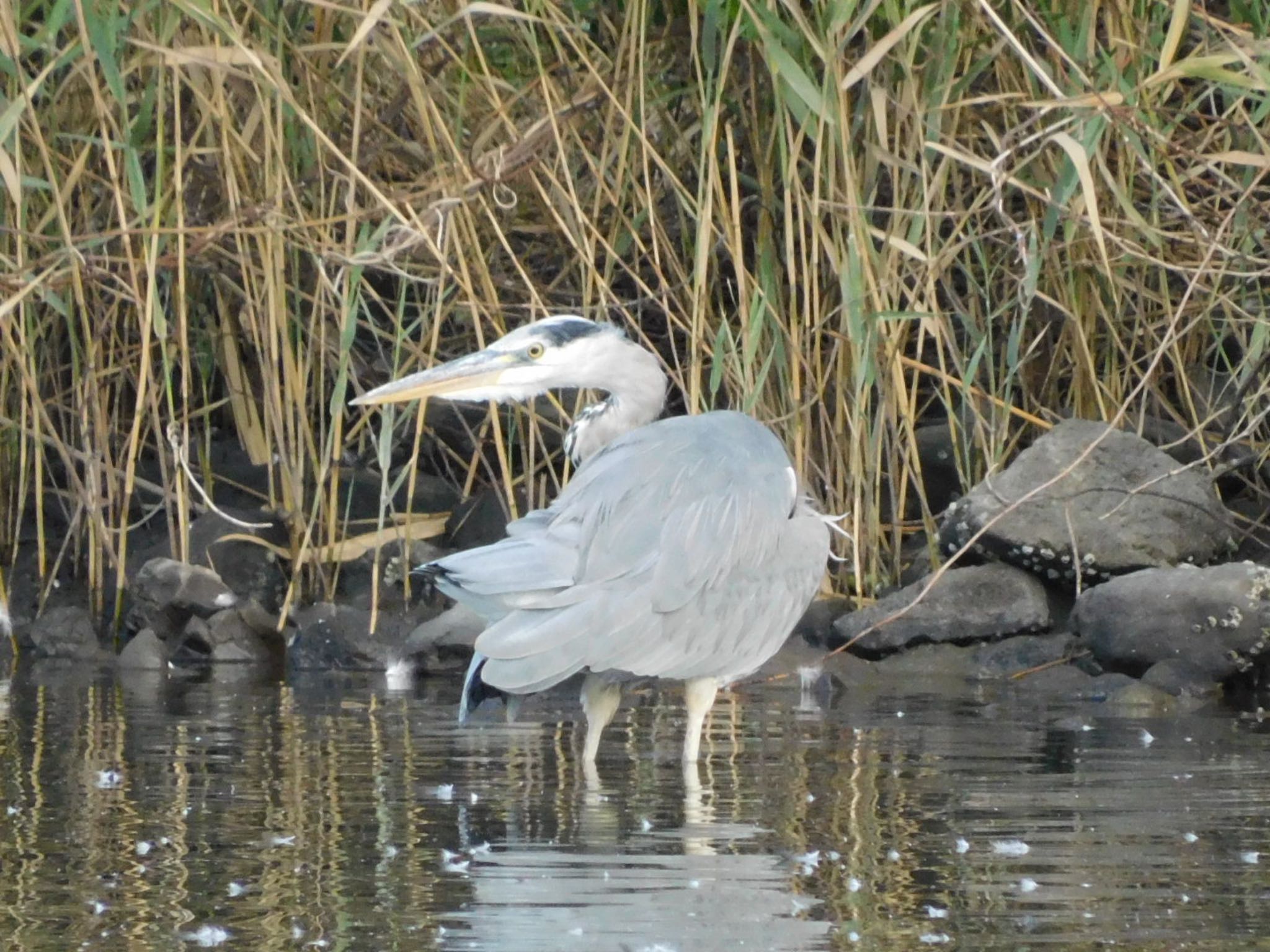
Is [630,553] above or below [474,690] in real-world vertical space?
above

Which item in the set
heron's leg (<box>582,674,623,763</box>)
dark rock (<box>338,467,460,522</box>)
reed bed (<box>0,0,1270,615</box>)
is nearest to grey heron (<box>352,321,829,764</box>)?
heron's leg (<box>582,674,623,763</box>)

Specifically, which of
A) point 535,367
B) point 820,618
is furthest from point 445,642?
point 535,367

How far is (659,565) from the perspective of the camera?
4348 mm

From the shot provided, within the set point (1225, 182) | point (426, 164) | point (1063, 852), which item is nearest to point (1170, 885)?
point (1063, 852)

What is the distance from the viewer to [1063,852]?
3.28 metres

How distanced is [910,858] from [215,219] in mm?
3705

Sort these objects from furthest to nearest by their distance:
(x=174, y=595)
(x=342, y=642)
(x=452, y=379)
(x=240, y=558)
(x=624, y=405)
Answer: (x=240, y=558) → (x=174, y=595) → (x=342, y=642) → (x=624, y=405) → (x=452, y=379)

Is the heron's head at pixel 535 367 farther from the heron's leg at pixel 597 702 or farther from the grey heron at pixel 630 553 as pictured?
the heron's leg at pixel 597 702

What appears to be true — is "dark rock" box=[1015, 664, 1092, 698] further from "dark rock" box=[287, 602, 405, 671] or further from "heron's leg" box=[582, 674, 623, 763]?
"dark rock" box=[287, 602, 405, 671]

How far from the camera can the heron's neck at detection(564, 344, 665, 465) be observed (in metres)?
5.09

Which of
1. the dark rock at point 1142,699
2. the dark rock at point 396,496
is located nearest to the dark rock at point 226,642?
the dark rock at point 396,496

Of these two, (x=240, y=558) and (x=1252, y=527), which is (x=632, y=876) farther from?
(x=240, y=558)

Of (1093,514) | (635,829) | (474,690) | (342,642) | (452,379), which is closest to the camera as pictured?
(635,829)

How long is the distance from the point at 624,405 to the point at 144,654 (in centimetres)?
188
